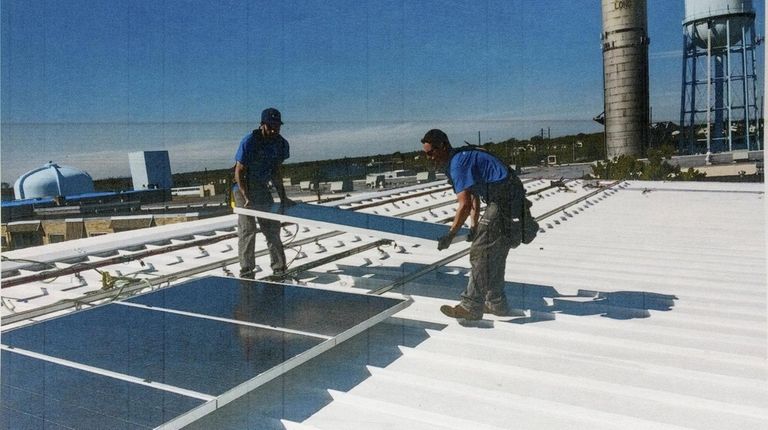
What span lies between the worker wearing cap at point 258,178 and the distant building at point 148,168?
4132cm

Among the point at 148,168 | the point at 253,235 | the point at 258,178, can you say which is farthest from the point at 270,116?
the point at 148,168

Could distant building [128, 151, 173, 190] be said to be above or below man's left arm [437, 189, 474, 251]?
above

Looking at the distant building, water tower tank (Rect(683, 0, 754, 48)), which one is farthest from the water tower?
the distant building

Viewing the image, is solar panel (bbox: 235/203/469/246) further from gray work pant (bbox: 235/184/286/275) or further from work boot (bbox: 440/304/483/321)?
work boot (bbox: 440/304/483/321)

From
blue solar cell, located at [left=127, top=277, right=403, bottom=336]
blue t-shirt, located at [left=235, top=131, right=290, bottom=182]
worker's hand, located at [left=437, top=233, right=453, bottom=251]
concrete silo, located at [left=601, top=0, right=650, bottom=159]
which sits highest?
concrete silo, located at [left=601, top=0, right=650, bottom=159]

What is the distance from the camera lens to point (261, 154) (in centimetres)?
609

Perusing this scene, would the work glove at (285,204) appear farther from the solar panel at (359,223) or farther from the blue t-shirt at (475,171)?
the blue t-shirt at (475,171)

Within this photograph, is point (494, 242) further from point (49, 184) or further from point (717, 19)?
point (717, 19)

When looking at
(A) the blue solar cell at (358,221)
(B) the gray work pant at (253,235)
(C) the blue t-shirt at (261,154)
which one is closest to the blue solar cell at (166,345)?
(A) the blue solar cell at (358,221)

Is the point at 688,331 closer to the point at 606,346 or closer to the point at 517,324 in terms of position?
the point at 606,346

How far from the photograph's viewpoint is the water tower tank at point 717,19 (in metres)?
42.0

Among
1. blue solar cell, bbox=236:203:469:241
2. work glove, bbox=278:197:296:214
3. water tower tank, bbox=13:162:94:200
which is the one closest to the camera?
blue solar cell, bbox=236:203:469:241

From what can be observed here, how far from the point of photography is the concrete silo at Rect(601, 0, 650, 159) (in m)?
44.5

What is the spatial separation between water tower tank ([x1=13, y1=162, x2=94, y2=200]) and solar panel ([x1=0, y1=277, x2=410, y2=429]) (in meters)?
39.5
